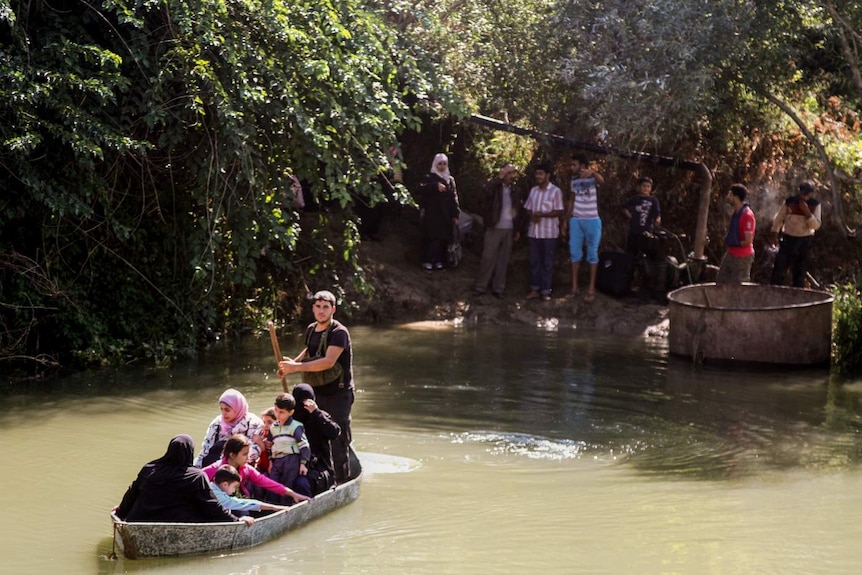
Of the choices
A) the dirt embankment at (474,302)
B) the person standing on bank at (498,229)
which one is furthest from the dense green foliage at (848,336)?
the person standing on bank at (498,229)

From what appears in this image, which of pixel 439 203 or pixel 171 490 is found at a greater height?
pixel 439 203

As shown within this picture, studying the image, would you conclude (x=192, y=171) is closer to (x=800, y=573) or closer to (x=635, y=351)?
(x=635, y=351)

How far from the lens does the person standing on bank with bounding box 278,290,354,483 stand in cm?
1151

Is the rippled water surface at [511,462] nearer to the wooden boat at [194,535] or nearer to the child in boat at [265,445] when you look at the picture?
the wooden boat at [194,535]

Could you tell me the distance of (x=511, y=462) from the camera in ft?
43.1

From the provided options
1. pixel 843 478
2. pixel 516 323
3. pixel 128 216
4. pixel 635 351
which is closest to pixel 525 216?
pixel 516 323

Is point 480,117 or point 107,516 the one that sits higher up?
point 480,117

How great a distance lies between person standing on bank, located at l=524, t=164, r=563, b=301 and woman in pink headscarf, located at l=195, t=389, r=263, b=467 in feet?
37.0

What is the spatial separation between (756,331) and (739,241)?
1.82m

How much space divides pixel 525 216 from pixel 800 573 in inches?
542

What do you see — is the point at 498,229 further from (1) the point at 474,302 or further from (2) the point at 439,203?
(1) the point at 474,302

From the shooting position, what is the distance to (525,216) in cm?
2297

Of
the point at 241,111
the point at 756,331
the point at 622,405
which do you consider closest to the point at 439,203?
the point at 756,331

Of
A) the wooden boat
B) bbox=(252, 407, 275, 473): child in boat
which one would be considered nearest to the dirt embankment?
bbox=(252, 407, 275, 473): child in boat
